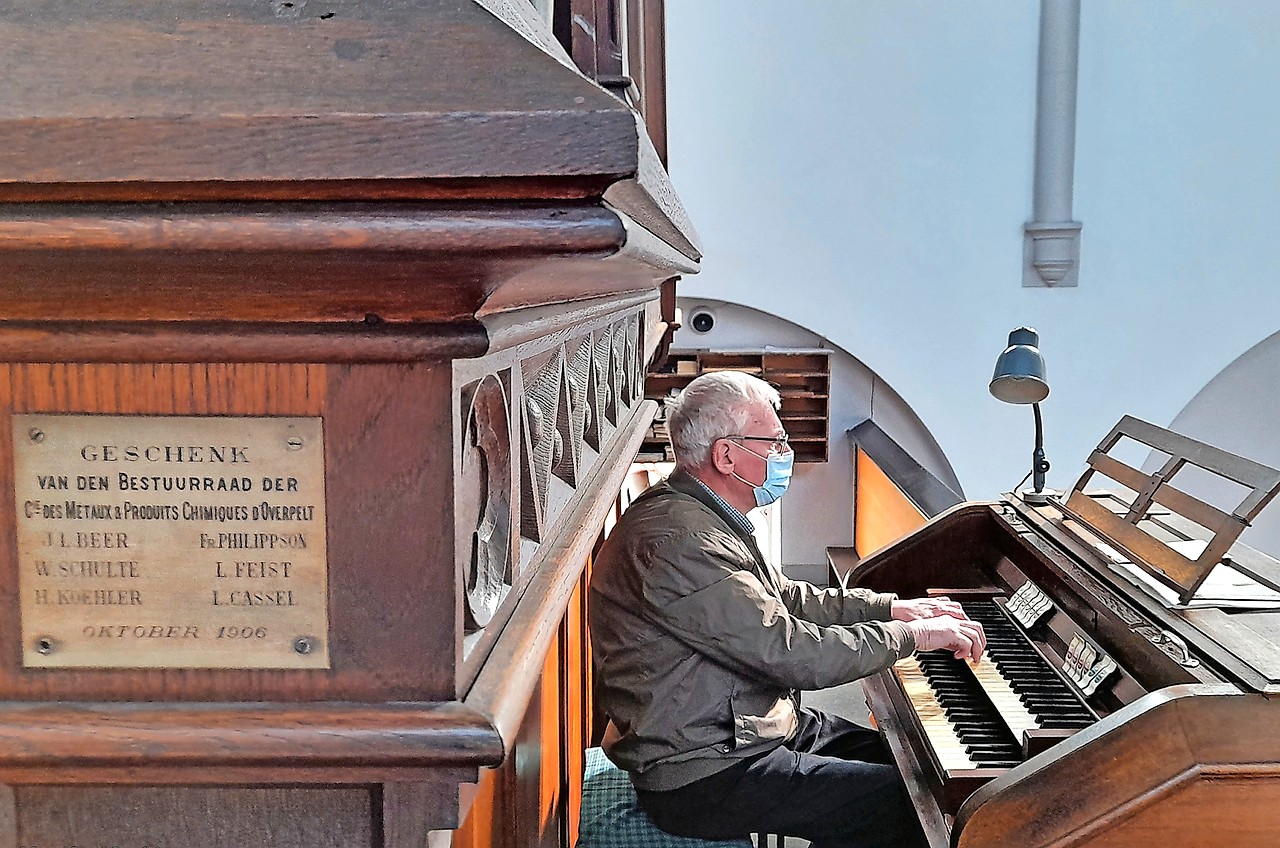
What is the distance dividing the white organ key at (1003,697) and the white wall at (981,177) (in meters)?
5.03

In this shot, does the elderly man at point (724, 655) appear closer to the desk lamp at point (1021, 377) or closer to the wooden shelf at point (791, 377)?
the desk lamp at point (1021, 377)

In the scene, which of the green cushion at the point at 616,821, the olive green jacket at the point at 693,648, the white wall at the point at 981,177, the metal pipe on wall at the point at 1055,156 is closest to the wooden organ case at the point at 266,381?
the olive green jacket at the point at 693,648

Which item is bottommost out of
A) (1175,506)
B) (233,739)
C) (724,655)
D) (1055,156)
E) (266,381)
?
(724,655)

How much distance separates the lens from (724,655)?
88.3 inches

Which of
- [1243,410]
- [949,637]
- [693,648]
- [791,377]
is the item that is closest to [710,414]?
[693,648]

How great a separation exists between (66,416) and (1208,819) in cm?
198

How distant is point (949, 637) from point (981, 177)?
551 centimetres

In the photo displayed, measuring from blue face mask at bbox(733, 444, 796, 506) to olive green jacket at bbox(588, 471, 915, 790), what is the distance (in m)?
0.18

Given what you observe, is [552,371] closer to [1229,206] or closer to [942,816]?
[942,816]

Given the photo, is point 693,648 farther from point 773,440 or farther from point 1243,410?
point 1243,410

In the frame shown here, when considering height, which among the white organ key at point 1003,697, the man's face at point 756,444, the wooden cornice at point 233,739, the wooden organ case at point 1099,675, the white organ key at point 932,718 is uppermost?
the wooden cornice at point 233,739

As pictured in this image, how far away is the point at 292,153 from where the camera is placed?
1.77 feet

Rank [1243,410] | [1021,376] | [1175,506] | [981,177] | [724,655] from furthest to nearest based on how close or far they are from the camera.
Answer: [1243,410], [981,177], [1021,376], [1175,506], [724,655]

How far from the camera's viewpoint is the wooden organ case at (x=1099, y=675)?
1.94m
